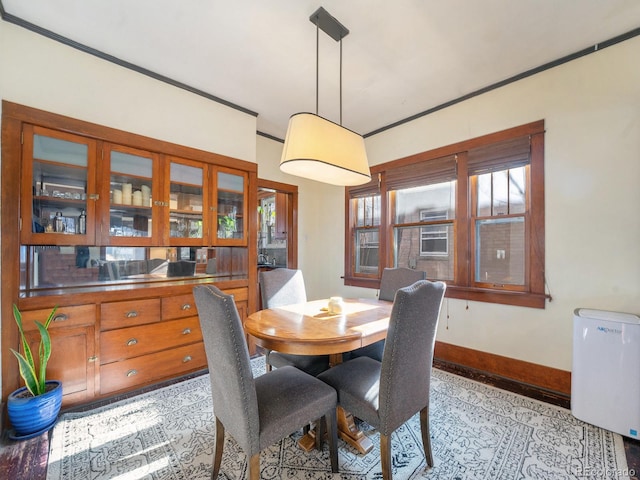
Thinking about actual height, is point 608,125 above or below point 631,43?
below

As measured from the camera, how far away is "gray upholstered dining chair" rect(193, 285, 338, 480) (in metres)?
1.22

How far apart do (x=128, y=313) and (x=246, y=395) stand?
5.74 feet

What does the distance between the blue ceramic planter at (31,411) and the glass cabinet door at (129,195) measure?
1161 mm

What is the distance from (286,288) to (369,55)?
7.18 feet

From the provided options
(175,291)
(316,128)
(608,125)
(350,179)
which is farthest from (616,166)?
(175,291)

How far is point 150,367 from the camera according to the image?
2.48 meters

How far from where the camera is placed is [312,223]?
177 inches

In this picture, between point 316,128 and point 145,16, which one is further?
point 145,16

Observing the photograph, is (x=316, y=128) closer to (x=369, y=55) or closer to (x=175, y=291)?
(x=369, y=55)

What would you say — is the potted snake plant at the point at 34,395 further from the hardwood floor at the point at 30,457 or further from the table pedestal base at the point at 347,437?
the table pedestal base at the point at 347,437

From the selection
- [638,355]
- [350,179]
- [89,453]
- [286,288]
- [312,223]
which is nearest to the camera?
[89,453]

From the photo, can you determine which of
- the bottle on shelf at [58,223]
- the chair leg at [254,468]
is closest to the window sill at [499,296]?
the chair leg at [254,468]

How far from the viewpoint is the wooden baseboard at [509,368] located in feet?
7.80

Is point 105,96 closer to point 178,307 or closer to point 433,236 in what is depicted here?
point 178,307
